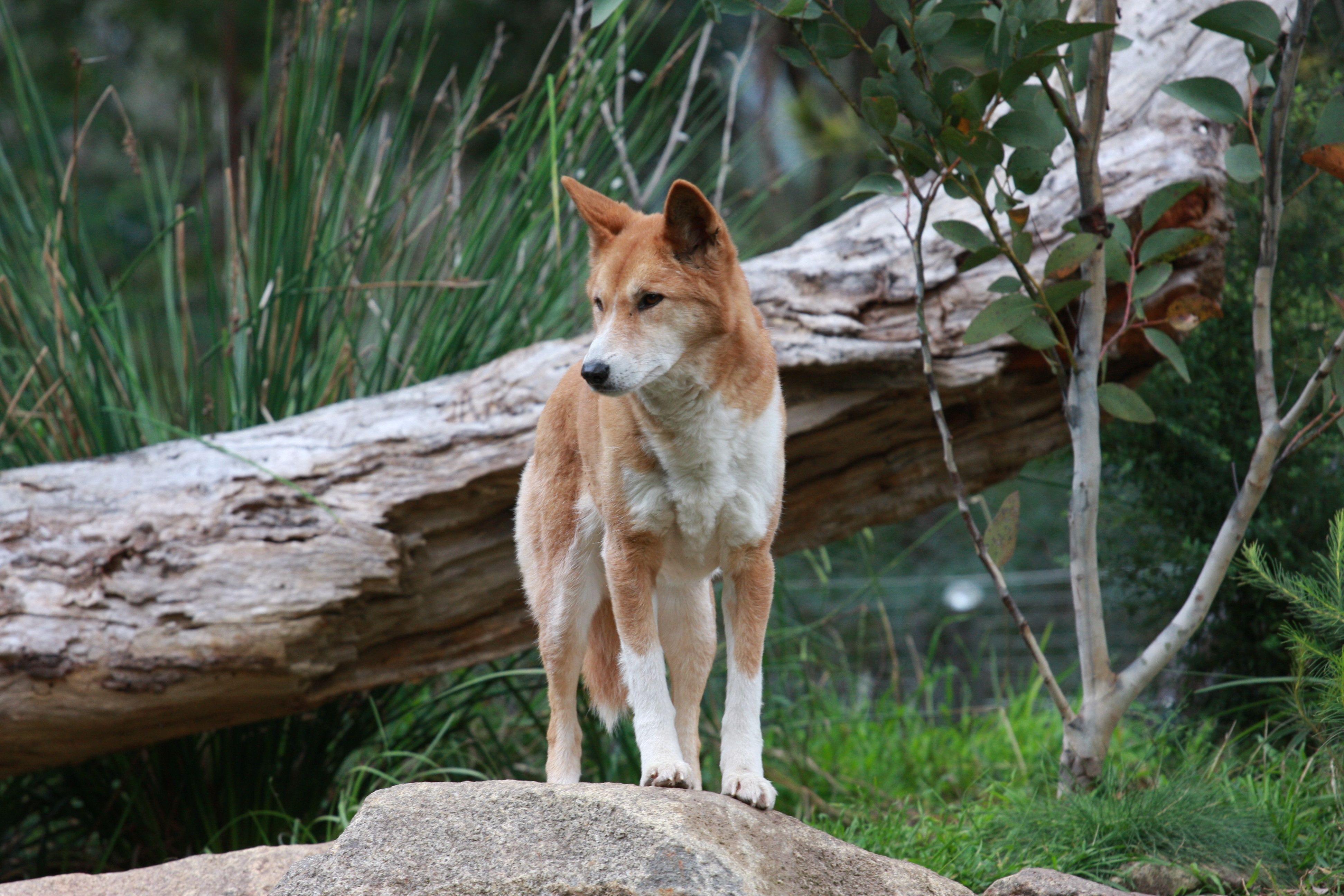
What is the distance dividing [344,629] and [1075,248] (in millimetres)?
2379

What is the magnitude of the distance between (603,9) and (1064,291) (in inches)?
53.9

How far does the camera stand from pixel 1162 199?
9.61ft

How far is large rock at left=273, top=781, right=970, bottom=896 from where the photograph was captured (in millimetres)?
2057

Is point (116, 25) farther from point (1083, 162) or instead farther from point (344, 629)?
point (1083, 162)

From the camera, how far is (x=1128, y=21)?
3932mm

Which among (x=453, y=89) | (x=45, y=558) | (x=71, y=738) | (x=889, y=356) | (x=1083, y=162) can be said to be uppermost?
(x=453, y=89)

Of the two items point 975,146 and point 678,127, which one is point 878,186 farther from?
point 678,127

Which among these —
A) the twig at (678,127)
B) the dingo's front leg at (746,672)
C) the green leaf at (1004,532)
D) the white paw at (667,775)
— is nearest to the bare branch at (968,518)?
the green leaf at (1004,532)

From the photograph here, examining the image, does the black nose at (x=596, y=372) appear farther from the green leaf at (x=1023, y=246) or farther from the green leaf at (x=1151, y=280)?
the green leaf at (x=1151, y=280)

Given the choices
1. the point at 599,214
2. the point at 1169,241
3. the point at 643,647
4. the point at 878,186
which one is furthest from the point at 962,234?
the point at 643,647

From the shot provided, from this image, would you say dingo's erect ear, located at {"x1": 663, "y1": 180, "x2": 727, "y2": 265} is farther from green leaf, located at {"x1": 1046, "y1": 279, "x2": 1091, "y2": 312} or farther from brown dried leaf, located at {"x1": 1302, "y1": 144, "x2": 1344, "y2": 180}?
brown dried leaf, located at {"x1": 1302, "y1": 144, "x2": 1344, "y2": 180}

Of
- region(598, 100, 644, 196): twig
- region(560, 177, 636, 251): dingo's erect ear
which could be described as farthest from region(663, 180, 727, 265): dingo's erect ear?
region(598, 100, 644, 196): twig

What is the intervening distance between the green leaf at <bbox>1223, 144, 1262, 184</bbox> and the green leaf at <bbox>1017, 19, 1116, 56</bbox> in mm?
469

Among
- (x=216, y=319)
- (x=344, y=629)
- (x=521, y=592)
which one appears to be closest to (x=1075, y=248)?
(x=521, y=592)
